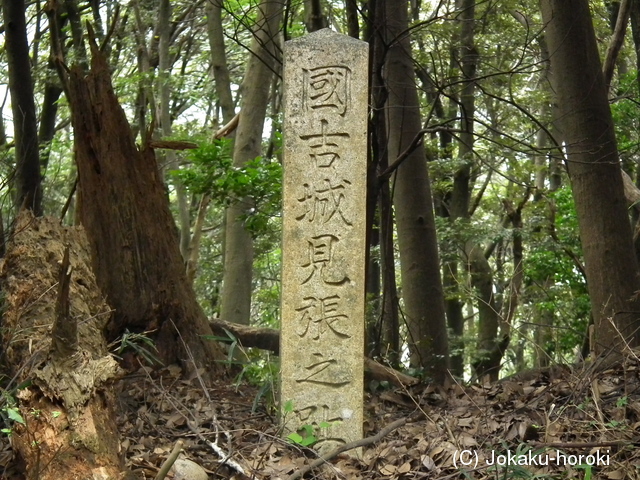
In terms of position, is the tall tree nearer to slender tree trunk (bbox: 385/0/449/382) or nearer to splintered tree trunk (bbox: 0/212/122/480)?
slender tree trunk (bbox: 385/0/449/382)

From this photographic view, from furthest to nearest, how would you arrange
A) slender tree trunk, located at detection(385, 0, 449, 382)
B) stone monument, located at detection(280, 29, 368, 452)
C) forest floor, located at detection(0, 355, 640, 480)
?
slender tree trunk, located at detection(385, 0, 449, 382) → stone monument, located at detection(280, 29, 368, 452) → forest floor, located at detection(0, 355, 640, 480)

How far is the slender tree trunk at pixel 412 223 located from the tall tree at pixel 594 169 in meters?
1.65

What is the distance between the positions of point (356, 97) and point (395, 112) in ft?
10.6

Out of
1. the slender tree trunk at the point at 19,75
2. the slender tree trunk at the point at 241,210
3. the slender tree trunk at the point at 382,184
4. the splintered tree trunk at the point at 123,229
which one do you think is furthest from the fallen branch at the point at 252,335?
the slender tree trunk at the point at 241,210

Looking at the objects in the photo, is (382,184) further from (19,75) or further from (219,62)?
(219,62)

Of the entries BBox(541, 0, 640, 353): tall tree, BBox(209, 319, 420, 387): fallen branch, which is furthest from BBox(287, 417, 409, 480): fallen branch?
BBox(541, 0, 640, 353): tall tree

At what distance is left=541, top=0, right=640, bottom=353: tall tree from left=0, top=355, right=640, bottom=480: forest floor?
74cm

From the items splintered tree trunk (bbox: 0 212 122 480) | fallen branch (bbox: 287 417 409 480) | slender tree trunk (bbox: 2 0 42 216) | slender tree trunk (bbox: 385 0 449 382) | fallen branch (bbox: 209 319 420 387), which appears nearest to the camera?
splintered tree trunk (bbox: 0 212 122 480)

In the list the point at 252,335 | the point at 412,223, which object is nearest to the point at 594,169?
the point at 412,223

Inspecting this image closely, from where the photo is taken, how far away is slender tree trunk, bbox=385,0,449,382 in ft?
26.1

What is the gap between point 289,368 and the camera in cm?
507

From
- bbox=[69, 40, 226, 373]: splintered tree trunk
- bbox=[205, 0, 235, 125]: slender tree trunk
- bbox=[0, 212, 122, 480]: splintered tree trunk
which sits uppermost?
bbox=[205, 0, 235, 125]: slender tree trunk

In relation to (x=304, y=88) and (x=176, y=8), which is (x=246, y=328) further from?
(x=176, y=8)

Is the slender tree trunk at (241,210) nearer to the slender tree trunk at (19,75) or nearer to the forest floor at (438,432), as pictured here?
the slender tree trunk at (19,75)
